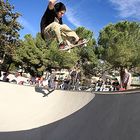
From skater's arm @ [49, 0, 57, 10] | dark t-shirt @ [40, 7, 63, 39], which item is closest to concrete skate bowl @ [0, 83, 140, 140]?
dark t-shirt @ [40, 7, 63, 39]

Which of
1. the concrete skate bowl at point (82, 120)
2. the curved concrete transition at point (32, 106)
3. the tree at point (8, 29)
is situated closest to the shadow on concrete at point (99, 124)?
the concrete skate bowl at point (82, 120)

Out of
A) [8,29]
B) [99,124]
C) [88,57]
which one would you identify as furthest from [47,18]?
[88,57]

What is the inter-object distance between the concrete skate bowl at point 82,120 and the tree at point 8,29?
1023 inches

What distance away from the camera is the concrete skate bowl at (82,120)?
463 centimetres

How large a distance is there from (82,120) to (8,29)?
95.5 feet

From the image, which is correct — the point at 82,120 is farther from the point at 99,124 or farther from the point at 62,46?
the point at 62,46

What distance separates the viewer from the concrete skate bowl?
4628 mm

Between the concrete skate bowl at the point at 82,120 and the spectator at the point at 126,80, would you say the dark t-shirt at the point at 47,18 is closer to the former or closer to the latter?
the concrete skate bowl at the point at 82,120

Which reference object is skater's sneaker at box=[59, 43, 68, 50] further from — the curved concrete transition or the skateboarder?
the curved concrete transition

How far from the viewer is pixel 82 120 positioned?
6168 mm

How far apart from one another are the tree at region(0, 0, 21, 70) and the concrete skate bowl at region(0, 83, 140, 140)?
26.0 meters

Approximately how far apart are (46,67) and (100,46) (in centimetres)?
938

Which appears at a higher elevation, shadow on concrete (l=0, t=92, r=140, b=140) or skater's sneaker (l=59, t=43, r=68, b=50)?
skater's sneaker (l=59, t=43, r=68, b=50)

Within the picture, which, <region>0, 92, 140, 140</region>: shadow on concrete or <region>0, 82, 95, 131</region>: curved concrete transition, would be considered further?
<region>0, 82, 95, 131</region>: curved concrete transition
